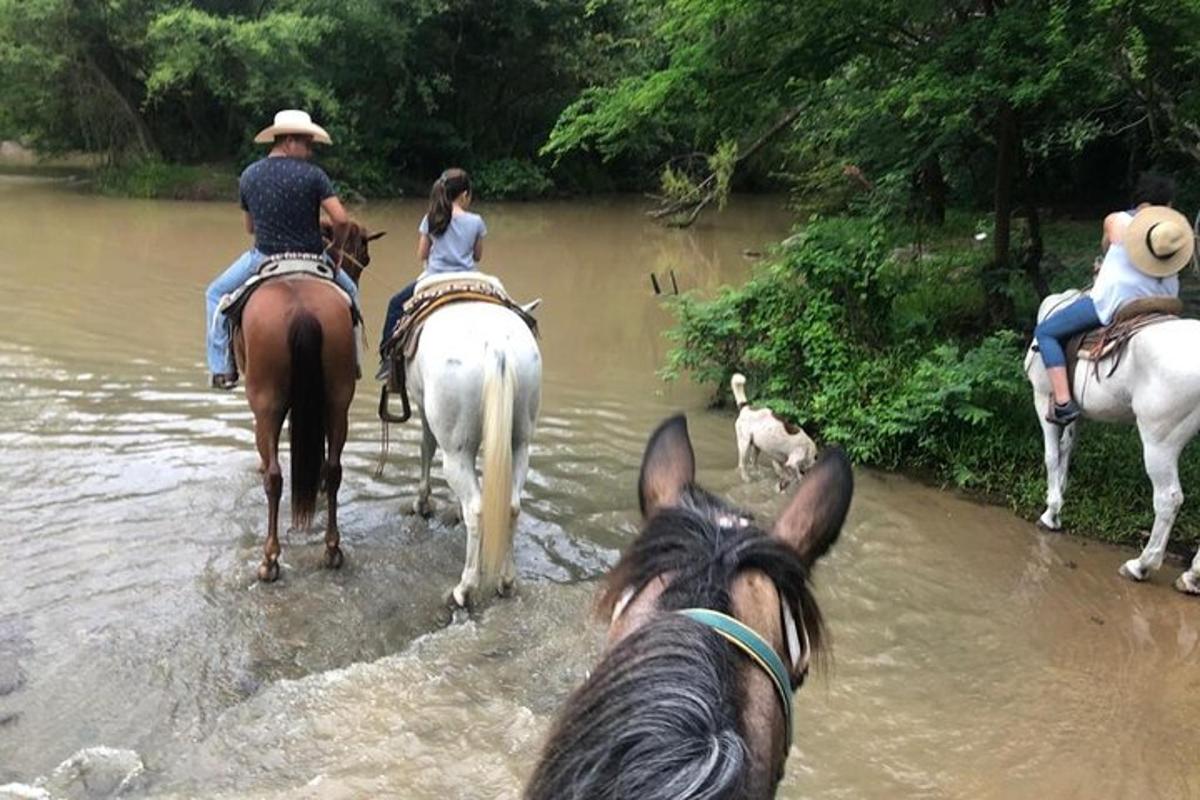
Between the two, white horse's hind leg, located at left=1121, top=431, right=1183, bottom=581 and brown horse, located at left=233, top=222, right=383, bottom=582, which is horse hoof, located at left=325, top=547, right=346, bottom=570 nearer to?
brown horse, located at left=233, top=222, right=383, bottom=582

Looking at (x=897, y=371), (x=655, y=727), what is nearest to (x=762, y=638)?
(x=655, y=727)

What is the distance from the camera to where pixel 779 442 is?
6.17 m

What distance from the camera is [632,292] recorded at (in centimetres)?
1434

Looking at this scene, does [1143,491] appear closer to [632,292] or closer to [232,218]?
[632,292]

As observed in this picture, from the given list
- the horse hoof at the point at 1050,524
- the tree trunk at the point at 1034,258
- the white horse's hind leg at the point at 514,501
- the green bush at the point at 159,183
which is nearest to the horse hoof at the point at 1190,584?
the horse hoof at the point at 1050,524

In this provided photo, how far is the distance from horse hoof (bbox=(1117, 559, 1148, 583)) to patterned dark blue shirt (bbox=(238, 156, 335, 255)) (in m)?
4.98

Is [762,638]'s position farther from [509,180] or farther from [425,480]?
[509,180]

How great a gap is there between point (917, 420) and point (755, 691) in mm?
5640

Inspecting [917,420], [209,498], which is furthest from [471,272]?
[917,420]

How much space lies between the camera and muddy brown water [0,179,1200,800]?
3508 mm

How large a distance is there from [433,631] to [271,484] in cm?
123

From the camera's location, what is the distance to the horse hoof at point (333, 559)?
16.3 ft

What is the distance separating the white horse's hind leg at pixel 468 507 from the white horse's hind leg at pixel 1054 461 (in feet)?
12.1

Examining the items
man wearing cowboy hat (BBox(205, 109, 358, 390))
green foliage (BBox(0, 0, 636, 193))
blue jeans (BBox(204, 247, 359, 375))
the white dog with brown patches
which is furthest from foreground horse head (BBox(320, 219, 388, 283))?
green foliage (BBox(0, 0, 636, 193))
